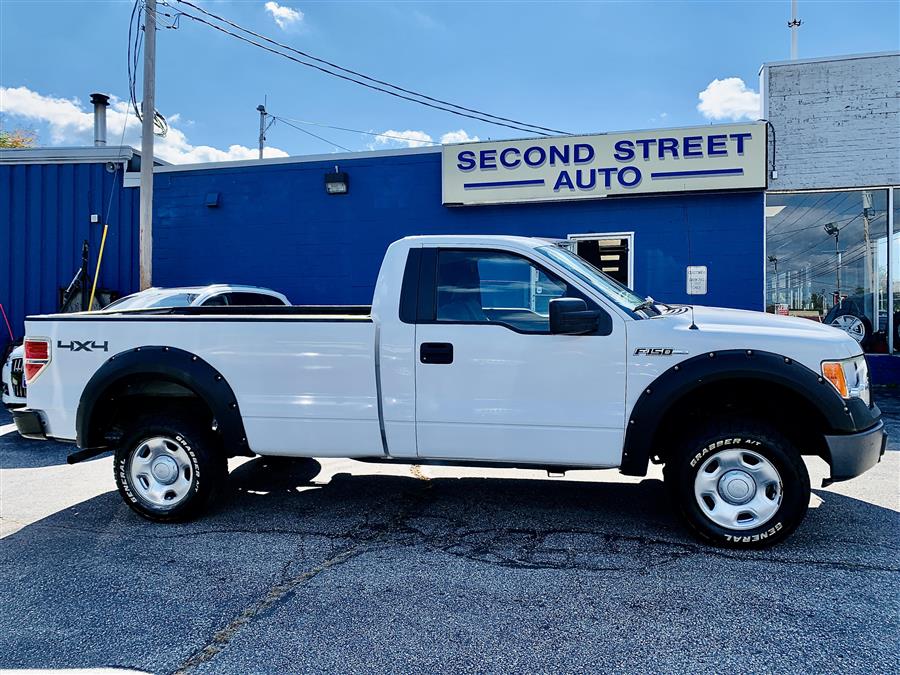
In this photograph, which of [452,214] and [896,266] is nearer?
[896,266]

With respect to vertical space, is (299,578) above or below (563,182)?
below

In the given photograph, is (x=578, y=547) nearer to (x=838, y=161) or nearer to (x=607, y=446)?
(x=607, y=446)

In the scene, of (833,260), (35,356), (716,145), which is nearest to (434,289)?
(35,356)

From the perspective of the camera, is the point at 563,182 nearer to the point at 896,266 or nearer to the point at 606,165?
the point at 606,165

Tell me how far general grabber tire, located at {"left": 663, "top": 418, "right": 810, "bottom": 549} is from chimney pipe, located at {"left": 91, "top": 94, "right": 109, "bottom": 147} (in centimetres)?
1635

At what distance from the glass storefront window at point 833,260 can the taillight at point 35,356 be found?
10.8 m

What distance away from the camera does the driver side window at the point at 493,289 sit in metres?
4.36

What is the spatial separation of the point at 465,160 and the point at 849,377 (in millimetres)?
8838

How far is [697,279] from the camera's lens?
1101 centimetres

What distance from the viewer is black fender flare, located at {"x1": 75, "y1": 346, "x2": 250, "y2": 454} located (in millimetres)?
4598

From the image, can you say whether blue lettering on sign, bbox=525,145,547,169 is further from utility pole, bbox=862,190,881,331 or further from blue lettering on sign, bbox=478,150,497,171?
utility pole, bbox=862,190,881,331

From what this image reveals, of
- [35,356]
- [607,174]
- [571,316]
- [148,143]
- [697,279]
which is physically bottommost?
[35,356]

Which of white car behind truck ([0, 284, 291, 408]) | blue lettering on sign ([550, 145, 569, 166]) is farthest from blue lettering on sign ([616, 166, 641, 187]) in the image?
white car behind truck ([0, 284, 291, 408])

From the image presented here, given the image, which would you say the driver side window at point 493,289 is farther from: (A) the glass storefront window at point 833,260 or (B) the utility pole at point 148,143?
(B) the utility pole at point 148,143
